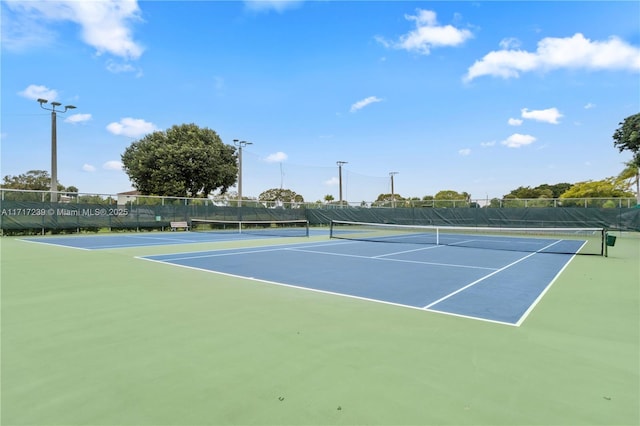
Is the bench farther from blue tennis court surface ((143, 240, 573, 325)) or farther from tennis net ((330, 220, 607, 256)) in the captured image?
blue tennis court surface ((143, 240, 573, 325))

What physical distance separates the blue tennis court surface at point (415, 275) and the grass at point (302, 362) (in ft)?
1.46

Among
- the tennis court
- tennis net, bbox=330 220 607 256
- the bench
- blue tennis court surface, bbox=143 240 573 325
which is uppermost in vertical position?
the bench

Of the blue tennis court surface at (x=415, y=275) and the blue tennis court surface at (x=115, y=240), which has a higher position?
the blue tennis court surface at (x=115, y=240)

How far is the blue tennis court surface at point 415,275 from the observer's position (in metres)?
4.78

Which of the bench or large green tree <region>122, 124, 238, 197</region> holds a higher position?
large green tree <region>122, 124, 238, 197</region>

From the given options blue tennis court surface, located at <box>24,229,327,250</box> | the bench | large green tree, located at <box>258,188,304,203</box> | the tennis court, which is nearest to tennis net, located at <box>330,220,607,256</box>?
the tennis court

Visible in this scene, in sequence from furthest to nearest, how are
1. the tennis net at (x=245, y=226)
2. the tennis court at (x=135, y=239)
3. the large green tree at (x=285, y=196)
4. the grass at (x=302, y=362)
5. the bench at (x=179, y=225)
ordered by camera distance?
the large green tree at (x=285, y=196) → the bench at (x=179, y=225) → the tennis net at (x=245, y=226) → the tennis court at (x=135, y=239) → the grass at (x=302, y=362)

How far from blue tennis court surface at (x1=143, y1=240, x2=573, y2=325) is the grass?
444mm

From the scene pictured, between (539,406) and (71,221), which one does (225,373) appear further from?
(71,221)

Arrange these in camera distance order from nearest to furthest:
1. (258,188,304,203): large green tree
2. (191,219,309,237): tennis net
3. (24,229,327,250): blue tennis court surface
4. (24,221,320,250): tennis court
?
(24,229,327,250): blue tennis court surface
(24,221,320,250): tennis court
(191,219,309,237): tennis net
(258,188,304,203): large green tree

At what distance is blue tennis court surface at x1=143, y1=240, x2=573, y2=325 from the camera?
4781 mm

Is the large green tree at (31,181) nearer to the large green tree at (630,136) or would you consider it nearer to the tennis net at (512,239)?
the tennis net at (512,239)

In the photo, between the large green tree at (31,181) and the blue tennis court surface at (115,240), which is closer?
the blue tennis court surface at (115,240)

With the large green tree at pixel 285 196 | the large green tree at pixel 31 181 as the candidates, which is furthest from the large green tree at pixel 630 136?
the large green tree at pixel 31 181
